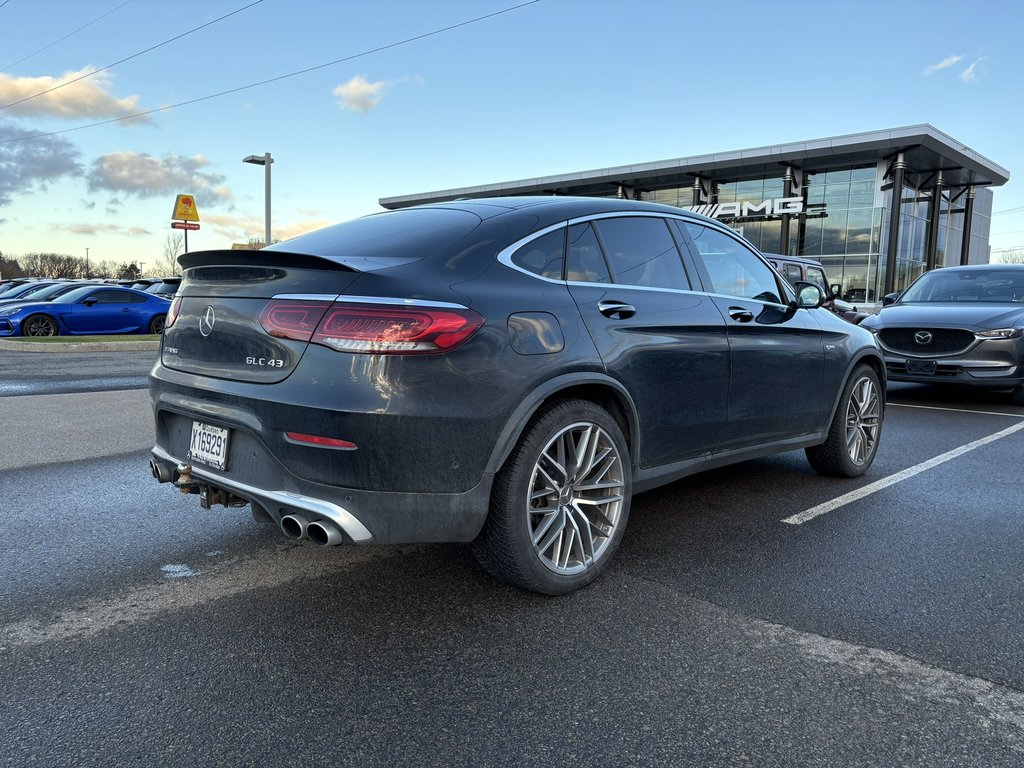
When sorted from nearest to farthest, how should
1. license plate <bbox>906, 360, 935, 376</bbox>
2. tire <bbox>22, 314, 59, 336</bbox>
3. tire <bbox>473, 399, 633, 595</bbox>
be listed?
tire <bbox>473, 399, 633, 595</bbox> < license plate <bbox>906, 360, 935, 376</bbox> < tire <bbox>22, 314, 59, 336</bbox>

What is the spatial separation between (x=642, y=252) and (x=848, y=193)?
127 ft

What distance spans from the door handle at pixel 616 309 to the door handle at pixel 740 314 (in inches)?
35.5

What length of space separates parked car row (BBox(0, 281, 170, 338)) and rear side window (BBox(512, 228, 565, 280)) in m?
17.3

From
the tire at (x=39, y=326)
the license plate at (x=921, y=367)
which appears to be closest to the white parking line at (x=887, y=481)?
the license plate at (x=921, y=367)

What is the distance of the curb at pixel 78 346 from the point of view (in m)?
15.3

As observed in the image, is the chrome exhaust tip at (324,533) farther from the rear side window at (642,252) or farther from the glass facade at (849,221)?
the glass facade at (849,221)

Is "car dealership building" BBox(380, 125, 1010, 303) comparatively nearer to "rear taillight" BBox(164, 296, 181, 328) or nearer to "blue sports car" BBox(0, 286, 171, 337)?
"blue sports car" BBox(0, 286, 171, 337)

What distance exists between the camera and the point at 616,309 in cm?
349

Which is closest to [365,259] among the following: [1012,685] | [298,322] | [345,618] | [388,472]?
[298,322]

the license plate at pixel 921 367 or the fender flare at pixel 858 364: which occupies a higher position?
the fender flare at pixel 858 364

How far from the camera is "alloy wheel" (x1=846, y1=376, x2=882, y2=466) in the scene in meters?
5.40

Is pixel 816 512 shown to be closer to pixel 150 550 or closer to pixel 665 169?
A: pixel 150 550

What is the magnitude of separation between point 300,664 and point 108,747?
64 cm

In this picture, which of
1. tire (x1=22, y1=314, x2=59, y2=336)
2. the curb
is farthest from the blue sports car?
the curb
